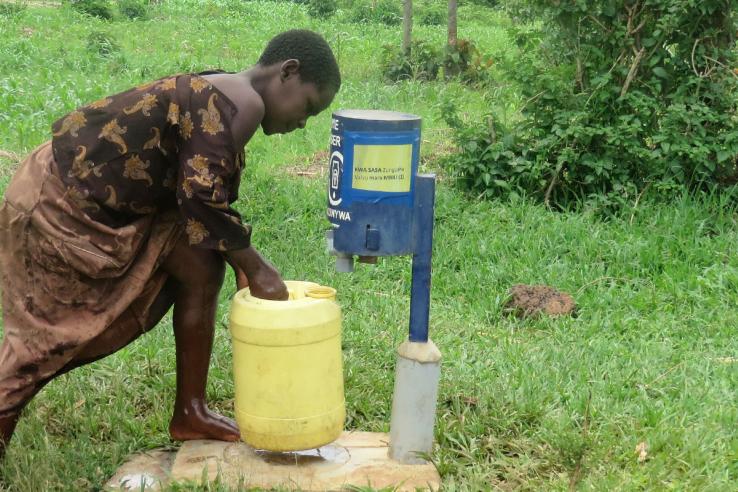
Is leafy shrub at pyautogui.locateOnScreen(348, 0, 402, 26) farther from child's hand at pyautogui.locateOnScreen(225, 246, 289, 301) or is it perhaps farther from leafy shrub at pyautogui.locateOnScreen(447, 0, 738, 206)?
child's hand at pyautogui.locateOnScreen(225, 246, 289, 301)

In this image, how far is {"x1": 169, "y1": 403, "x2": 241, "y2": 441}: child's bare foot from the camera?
9.94 ft

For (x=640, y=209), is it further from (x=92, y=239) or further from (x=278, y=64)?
(x=92, y=239)

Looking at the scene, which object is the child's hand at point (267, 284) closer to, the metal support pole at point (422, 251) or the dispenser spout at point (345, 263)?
the dispenser spout at point (345, 263)

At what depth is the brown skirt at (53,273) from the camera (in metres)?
2.69

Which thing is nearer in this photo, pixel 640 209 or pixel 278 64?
pixel 278 64

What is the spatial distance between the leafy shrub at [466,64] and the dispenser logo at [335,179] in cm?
744

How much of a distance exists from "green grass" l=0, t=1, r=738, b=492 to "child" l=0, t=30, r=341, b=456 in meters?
0.48

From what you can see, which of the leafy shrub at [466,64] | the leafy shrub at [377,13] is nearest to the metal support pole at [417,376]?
the leafy shrub at [466,64]

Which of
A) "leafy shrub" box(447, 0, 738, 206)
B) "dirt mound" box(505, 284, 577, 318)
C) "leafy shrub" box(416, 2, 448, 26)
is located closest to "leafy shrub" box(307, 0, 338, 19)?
"leafy shrub" box(416, 2, 448, 26)

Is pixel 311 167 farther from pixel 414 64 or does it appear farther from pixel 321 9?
pixel 321 9

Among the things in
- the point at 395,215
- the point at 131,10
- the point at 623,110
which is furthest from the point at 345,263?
the point at 131,10

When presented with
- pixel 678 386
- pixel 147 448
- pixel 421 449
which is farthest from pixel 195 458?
pixel 678 386

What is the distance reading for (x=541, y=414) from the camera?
3.25 meters

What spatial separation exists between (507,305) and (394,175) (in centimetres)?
186
